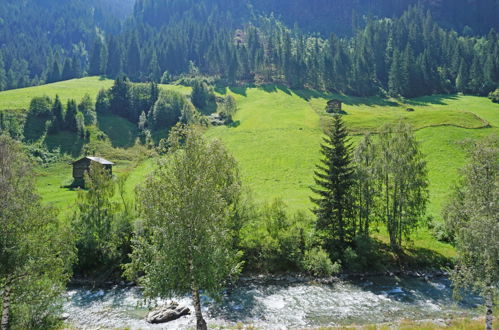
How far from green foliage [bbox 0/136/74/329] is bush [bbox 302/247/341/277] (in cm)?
2797

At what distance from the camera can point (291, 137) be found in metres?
97.5

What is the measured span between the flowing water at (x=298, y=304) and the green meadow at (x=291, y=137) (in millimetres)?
11906

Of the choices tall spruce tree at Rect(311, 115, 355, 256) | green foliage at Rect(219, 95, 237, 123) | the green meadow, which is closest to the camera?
tall spruce tree at Rect(311, 115, 355, 256)

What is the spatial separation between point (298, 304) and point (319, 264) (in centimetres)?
780

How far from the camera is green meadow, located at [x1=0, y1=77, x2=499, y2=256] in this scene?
224 ft

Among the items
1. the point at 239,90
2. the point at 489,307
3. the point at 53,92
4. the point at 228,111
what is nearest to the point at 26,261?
the point at 489,307

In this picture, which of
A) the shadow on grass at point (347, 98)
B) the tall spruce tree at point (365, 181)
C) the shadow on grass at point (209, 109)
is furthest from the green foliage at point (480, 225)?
the shadow on grass at point (347, 98)

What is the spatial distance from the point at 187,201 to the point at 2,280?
14.1 metres

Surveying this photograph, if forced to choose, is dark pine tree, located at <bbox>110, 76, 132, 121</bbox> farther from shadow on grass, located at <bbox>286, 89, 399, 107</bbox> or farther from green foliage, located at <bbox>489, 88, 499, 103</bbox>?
green foliage, located at <bbox>489, 88, 499, 103</bbox>

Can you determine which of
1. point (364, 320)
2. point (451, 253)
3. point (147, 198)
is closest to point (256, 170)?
point (451, 253)

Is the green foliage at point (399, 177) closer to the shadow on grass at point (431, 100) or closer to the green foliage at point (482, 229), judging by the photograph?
the green foliage at point (482, 229)

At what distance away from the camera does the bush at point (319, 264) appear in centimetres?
4322

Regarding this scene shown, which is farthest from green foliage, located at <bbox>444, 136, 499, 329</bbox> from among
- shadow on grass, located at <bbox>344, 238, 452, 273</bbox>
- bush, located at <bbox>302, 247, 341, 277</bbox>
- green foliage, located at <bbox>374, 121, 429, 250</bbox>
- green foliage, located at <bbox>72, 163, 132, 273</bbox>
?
green foliage, located at <bbox>72, 163, 132, 273</bbox>

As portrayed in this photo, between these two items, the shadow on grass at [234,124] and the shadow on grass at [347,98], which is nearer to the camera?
the shadow on grass at [234,124]
